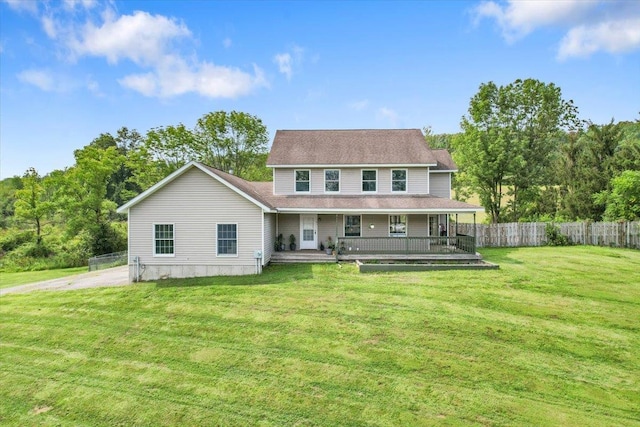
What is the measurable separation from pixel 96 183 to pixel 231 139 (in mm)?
13818

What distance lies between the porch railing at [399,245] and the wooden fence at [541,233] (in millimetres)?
7265

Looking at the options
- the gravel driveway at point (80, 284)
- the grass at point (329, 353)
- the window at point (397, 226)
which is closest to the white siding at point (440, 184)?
the window at point (397, 226)

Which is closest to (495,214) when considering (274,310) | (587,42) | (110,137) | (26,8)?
(587,42)

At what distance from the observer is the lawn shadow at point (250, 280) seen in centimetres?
1373

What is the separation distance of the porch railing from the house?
0.18 ft

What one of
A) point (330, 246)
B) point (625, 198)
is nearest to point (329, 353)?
point (330, 246)

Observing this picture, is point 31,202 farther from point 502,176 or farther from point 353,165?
point 502,176

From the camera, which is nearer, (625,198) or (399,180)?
(399,180)

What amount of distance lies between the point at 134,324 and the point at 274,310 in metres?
4.33

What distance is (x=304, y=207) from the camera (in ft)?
59.2

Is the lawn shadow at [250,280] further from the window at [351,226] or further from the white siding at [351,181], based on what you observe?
the white siding at [351,181]

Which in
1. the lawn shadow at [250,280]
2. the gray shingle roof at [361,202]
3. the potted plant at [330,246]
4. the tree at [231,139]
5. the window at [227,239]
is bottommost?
the lawn shadow at [250,280]

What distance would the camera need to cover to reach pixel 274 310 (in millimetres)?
10719

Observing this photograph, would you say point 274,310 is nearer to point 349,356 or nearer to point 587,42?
point 349,356
